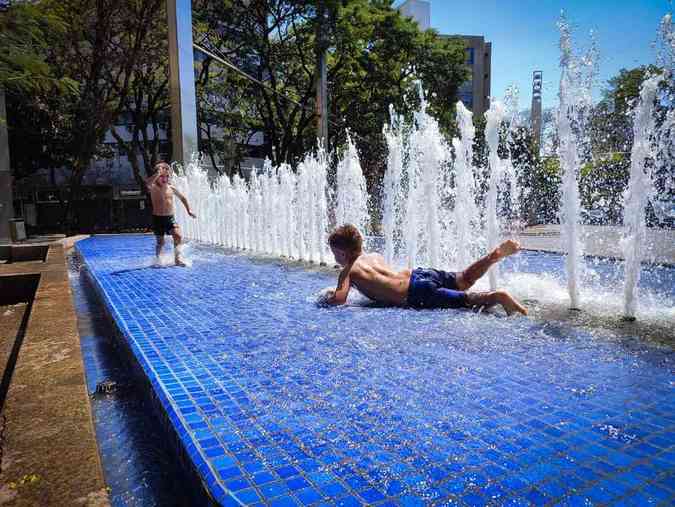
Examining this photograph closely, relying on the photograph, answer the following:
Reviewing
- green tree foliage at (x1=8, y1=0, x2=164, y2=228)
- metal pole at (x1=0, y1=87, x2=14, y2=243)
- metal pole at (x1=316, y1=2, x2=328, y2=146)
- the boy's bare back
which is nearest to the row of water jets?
the boy's bare back

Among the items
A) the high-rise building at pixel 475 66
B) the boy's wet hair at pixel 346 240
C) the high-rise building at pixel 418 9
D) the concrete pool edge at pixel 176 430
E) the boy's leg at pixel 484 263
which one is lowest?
the concrete pool edge at pixel 176 430

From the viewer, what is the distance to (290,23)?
19.7m

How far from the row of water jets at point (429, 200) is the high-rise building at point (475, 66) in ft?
150

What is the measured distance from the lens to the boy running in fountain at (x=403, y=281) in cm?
441

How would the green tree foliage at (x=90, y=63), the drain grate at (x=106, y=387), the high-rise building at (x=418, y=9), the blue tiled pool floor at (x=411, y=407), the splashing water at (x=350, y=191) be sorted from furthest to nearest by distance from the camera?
the high-rise building at (x=418, y=9)
the green tree foliage at (x=90, y=63)
the splashing water at (x=350, y=191)
the drain grate at (x=106, y=387)
the blue tiled pool floor at (x=411, y=407)

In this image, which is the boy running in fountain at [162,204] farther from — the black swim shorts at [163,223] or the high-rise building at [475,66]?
the high-rise building at [475,66]

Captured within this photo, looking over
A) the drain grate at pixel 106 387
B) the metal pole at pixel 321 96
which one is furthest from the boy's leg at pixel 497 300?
the metal pole at pixel 321 96

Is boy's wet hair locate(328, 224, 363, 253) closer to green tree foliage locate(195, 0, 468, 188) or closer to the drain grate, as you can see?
the drain grate

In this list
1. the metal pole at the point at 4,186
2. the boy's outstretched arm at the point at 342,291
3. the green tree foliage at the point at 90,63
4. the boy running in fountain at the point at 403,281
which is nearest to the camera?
the boy running in fountain at the point at 403,281

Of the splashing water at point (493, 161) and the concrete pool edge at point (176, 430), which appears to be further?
the splashing water at point (493, 161)

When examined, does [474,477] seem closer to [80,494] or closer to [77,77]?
[80,494]

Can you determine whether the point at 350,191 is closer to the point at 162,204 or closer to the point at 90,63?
the point at 162,204

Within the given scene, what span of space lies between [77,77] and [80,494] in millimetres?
20579

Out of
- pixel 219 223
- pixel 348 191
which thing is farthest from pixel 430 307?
pixel 219 223
